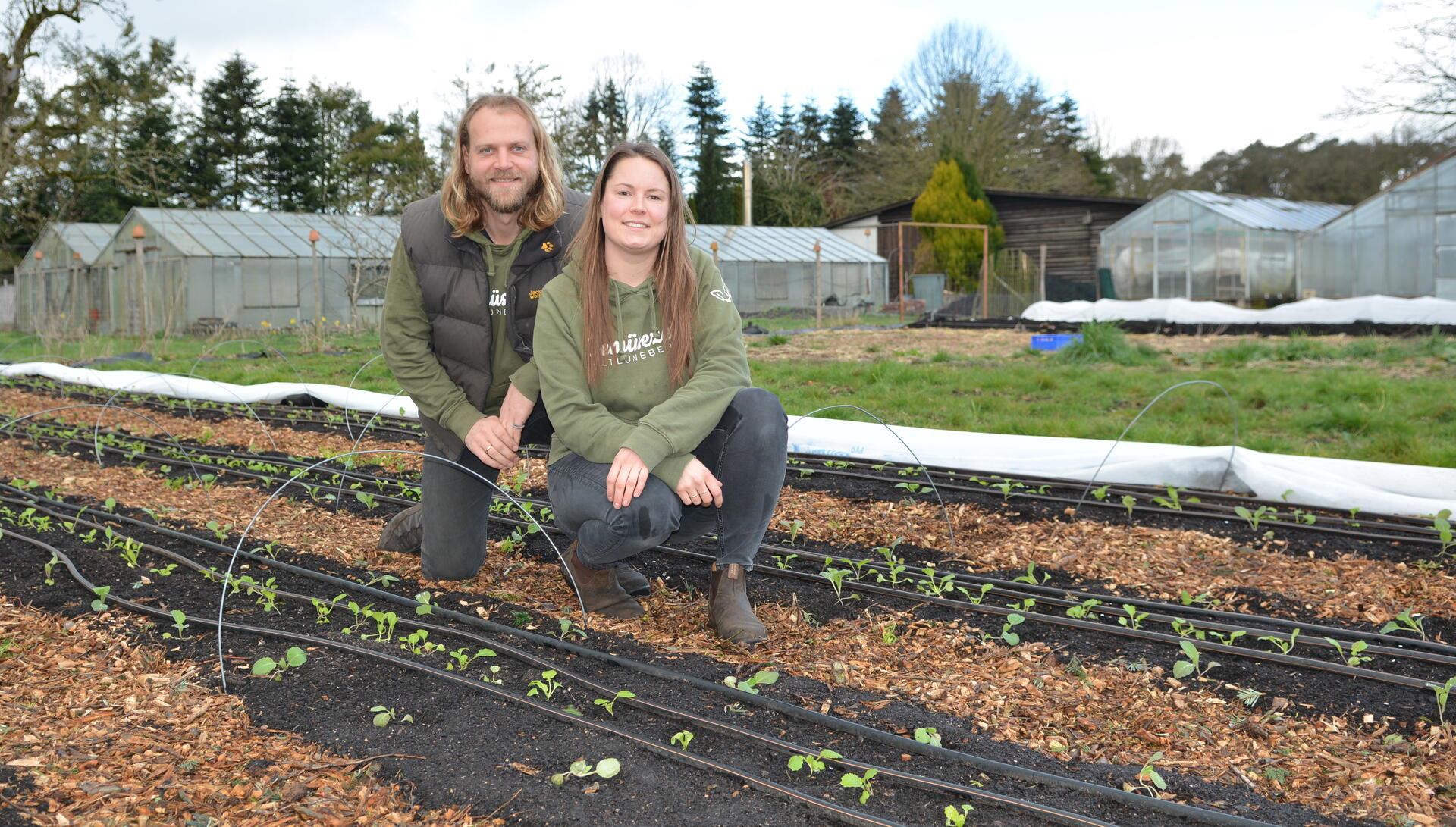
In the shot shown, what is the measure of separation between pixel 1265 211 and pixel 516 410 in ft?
66.4

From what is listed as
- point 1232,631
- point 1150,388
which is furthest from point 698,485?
point 1150,388

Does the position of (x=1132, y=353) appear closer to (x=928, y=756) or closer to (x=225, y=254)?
(x=928, y=756)

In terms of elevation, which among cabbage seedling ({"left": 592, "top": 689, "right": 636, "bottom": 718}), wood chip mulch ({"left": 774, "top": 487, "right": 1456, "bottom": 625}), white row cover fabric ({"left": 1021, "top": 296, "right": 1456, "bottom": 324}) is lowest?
cabbage seedling ({"left": 592, "top": 689, "right": 636, "bottom": 718})

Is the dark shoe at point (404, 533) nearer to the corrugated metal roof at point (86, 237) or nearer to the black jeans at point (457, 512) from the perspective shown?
the black jeans at point (457, 512)

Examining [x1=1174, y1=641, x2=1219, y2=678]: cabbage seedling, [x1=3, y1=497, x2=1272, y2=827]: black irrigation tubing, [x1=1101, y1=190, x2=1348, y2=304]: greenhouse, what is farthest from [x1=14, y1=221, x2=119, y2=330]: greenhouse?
[x1=1174, y1=641, x2=1219, y2=678]: cabbage seedling

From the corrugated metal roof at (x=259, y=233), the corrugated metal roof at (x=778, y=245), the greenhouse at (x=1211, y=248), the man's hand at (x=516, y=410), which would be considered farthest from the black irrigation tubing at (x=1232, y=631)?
the corrugated metal roof at (x=778, y=245)

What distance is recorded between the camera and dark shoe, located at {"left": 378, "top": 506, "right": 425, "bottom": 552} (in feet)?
11.6

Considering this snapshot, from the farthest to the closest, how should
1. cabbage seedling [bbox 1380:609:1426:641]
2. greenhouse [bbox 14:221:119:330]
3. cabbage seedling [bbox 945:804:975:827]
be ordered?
greenhouse [bbox 14:221:119:330]
cabbage seedling [bbox 1380:609:1426:641]
cabbage seedling [bbox 945:804:975:827]

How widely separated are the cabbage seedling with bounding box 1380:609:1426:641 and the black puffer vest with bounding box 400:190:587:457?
2448 mm

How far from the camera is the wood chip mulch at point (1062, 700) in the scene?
6.62ft

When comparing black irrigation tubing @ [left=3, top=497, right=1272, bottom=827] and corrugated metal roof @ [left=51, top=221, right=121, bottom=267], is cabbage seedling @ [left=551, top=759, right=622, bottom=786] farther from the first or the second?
corrugated metal roof @ [left=51, top=221, right=121, bottom=267]

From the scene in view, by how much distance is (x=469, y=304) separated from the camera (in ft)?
10.3

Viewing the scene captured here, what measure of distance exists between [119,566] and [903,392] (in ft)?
17.2

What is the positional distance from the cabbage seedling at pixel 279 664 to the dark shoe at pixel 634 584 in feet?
3.03
